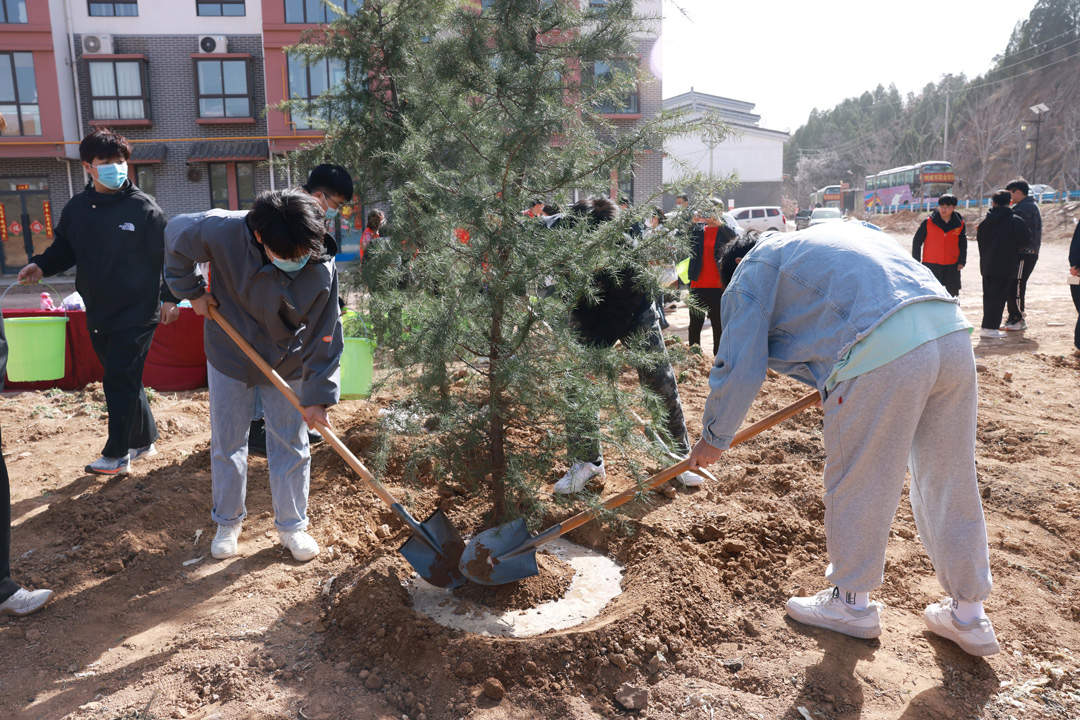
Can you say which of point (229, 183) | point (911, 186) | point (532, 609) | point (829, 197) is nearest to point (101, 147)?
point (532, 609)

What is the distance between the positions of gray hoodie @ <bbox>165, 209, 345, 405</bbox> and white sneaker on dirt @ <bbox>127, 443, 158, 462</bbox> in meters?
2.03

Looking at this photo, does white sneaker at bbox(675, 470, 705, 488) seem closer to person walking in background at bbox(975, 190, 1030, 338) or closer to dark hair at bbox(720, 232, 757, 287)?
dark hair at bbox(720, 232, 757, 287)

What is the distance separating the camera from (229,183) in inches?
901

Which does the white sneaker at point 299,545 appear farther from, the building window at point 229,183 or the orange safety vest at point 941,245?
the building window at point 229,183

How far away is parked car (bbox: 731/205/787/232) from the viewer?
2698 centimetres

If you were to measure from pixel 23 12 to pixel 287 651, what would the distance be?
2632cm

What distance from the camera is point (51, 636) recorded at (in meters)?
3.04

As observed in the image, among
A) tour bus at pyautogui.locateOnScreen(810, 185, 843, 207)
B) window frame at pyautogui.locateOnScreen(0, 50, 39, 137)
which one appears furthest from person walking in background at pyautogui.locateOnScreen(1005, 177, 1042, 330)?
tour bus at pyautogui.locateOnScreen(810, 185, 843, 207)

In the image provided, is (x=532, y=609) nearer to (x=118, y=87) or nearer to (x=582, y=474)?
(x=582, y=474)

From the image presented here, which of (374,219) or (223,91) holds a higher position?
(223,91)

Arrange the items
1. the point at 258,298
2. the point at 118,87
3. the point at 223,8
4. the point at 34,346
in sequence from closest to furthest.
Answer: the point at 258,298 < the point at 34,346 < the point at 118,87 < the point at 223,8

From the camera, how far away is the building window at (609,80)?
312cm

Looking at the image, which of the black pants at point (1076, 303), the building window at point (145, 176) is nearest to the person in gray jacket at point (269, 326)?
the black pants at point (1076, 303)

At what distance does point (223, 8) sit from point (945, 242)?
22.4m
